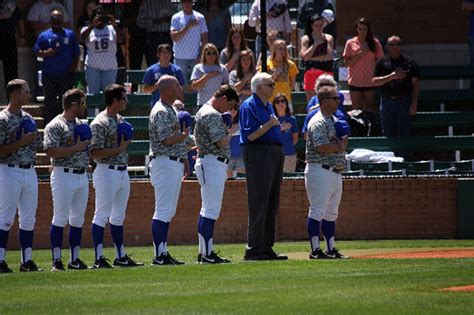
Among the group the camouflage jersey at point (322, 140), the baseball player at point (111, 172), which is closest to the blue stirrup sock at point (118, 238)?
the baseball player at point (111, 172)

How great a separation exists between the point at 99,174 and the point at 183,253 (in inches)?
98.2

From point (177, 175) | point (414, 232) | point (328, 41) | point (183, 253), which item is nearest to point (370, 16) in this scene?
point (328, 41)

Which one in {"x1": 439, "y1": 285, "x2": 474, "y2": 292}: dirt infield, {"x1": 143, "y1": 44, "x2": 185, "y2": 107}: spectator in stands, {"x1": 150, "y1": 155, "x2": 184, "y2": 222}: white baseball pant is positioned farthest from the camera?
{"x1": 143, "y1": 44, "x2": 185, "y2": 107}: spectator in stands

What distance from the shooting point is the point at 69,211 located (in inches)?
506

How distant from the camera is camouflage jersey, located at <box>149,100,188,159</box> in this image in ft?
41.8

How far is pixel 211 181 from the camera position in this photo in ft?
42.6

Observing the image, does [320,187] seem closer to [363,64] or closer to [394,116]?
[394,116]

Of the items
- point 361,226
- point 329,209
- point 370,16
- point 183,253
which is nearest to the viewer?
point 329,209

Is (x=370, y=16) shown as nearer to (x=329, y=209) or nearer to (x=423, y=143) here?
(x=423, y=143)

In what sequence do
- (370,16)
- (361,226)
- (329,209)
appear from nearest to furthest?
(329,209) → (361,226) → (370,16)

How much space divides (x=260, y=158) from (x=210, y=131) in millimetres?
629

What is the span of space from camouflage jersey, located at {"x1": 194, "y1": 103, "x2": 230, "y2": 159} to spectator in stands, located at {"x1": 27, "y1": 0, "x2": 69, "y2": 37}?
6.72 metres

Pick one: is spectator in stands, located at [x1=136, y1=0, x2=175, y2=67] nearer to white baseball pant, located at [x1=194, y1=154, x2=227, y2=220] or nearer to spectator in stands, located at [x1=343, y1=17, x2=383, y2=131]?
spectator in stands, located at [x1=343, y1=17, x2=383, y2=131]

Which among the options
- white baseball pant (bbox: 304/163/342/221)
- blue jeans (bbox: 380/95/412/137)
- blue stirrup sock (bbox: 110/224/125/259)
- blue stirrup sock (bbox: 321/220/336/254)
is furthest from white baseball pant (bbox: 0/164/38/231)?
blue jeans (bbox: 380/95/412/137)
